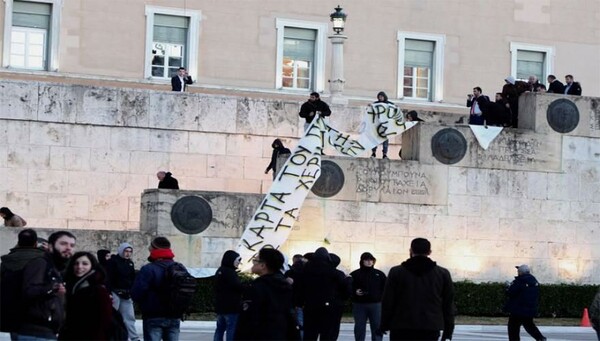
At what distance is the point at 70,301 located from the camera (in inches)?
492

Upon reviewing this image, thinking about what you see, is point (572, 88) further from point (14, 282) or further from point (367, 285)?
point (14, 282)

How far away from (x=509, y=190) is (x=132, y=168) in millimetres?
8014

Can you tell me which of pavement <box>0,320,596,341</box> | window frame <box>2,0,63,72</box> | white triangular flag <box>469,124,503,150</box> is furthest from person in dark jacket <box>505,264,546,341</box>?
window frame <box>2,0,63,72</box>

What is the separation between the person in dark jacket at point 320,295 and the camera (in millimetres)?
19297

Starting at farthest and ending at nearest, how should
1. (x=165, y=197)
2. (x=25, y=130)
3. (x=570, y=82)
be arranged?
1. (x=570, y=82)
2. (x=25, y=130)
3. (x=165, y=197)

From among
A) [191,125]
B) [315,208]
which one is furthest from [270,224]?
[191,125]

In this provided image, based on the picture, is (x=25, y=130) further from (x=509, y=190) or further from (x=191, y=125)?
(x=509, y=190)

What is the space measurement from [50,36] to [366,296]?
2060cm

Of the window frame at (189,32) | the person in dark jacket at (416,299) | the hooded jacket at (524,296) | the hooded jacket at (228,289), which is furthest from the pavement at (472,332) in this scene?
the window frame at (189,32)

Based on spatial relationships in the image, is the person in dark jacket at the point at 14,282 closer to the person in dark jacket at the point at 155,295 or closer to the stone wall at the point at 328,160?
the person in dark jacket at the point at 155,295

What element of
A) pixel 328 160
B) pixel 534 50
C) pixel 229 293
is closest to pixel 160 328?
pixel 229 293

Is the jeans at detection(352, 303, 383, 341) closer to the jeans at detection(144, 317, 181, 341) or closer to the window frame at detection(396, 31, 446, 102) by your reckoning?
the jeans at detection(144, 317, 181, 341)

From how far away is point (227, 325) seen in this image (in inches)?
789

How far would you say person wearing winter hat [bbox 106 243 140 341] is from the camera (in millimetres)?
21422
